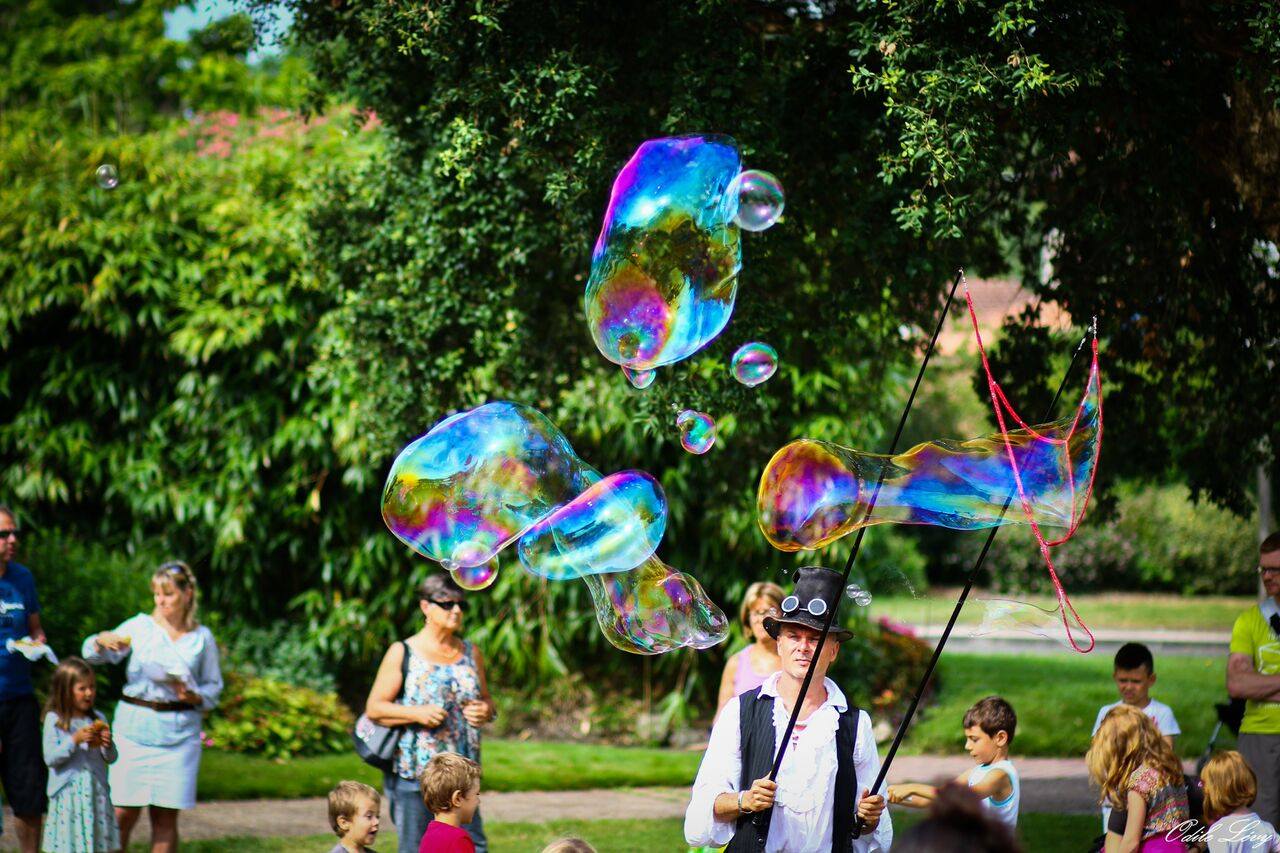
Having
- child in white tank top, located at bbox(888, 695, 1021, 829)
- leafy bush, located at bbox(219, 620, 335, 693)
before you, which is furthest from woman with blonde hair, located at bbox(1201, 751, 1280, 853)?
leafy bush, located at bbox(219, 620, 335, 693)

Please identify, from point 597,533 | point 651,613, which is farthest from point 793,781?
point 597,533

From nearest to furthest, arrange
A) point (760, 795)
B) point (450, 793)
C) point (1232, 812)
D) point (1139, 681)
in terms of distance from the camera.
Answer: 1. point (760, 795)
2. point (450, 793)
3. point (1232, 812)
4. point (1139, 681)

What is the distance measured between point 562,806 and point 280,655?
338 centimetres

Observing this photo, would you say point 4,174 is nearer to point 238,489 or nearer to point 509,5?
point 238,489

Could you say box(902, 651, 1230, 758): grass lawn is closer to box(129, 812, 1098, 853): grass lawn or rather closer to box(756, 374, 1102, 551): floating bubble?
box(129, 812, 1098, 853): grass lawn

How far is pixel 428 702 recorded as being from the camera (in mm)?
5812

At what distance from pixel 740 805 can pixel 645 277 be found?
2.49 metres

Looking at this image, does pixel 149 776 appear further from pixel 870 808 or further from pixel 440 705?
pixel 870 808

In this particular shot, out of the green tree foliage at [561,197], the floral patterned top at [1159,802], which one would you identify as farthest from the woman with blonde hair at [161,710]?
the floral patterned top at [1159,802]

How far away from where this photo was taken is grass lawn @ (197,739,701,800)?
9031 millimetres

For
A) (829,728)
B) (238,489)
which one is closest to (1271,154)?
(829,728)

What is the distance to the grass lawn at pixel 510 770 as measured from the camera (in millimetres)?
9031

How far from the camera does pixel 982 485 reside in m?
5.12

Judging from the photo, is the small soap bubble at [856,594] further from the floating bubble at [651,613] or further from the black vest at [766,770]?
the floating bubble at [651,613]
